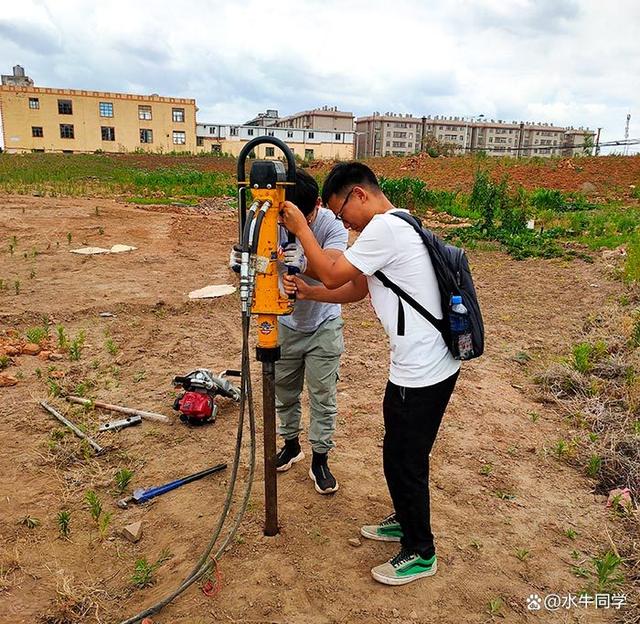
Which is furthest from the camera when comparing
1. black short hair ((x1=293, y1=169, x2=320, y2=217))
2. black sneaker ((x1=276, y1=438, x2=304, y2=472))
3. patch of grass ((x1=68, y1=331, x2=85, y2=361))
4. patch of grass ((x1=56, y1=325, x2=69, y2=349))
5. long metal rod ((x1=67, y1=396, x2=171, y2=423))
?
patch of grass ((x1=56, y1=325, x2=69, y2=349))

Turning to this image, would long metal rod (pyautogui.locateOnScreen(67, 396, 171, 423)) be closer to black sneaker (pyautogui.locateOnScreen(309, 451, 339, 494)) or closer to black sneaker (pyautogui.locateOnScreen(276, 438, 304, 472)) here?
black sneaker (pyautogui.locateOnScreen(276, 438, 304, 472))

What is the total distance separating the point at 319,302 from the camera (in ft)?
8.96

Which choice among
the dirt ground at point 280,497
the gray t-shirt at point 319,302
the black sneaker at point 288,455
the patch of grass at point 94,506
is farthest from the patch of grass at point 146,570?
the gray t-shirt at point 319,302

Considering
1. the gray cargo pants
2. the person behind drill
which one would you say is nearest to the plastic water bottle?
the person behind drill

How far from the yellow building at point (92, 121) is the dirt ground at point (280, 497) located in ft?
152

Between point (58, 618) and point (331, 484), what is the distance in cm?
144

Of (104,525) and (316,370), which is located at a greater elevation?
(316,370)

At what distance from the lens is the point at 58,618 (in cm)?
222

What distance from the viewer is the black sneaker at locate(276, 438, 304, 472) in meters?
3.22

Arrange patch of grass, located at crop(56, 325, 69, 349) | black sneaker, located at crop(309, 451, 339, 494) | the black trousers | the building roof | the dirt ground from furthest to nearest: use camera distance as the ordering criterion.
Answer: the building roof < patch of grass, located at crop(56, 325, 69, 349) < black sneaker, located at crop(309, 451, 339, 494) < the dirt ground < the black trousers

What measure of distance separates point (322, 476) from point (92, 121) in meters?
51.5

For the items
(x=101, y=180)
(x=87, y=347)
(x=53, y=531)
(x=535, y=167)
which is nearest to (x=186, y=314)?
(x=87, y=347)

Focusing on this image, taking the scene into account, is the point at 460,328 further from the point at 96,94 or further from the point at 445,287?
the point at 96,94

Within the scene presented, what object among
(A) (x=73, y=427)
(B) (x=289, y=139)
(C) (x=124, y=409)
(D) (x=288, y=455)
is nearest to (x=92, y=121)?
(B) (x=289, y=139)
